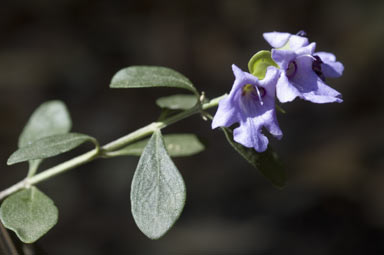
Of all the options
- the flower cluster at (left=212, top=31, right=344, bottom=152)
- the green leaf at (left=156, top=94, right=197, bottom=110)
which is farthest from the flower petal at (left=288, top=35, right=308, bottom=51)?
the green leaf at (left=156, top=94, right=197, bottom=110)

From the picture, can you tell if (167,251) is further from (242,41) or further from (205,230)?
(242,41)

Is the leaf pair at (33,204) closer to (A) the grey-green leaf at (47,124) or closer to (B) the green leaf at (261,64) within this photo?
(A) the grey-green leaf at (47,124)

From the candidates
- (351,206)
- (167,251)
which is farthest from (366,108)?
(167,251)

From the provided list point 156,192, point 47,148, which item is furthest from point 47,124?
point 156,192

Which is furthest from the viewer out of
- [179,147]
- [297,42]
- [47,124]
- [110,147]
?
[47,124]

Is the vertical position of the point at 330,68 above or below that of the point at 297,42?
below

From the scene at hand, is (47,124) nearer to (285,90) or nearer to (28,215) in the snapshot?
(28,215)

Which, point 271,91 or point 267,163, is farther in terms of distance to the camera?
point 267,163
